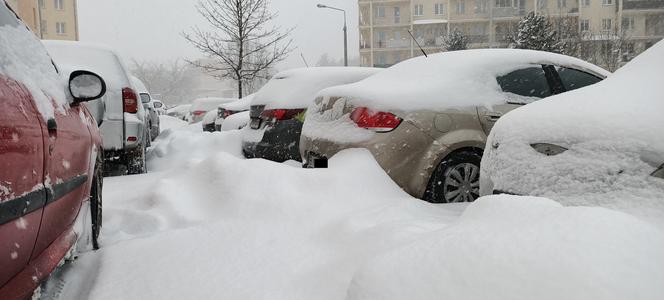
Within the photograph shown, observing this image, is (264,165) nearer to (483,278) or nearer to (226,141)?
(483,278)

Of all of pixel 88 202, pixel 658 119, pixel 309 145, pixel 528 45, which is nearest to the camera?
pixel 658 119

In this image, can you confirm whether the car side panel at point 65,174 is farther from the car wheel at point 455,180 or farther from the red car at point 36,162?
the car wheel at point 455,180

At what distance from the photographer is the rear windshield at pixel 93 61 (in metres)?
5.93

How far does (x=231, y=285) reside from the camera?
103 inches

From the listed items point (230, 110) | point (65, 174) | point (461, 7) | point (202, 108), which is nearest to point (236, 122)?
point (230, 110)

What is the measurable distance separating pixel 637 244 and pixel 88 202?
2.76 metres

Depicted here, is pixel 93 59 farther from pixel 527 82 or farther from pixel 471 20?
pixel 471 20

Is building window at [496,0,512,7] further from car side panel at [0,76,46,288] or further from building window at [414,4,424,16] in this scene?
car side panel at [0,76,46,288]

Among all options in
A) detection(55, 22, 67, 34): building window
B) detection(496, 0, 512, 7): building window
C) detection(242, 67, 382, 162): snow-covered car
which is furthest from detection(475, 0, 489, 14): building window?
detection(242, 67, 382, 162): snow-covered car

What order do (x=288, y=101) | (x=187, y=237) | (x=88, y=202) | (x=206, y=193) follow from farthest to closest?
(x=288, y=101) → (x=206, y=193) → (x=187, y=237) → (x=88, y=202)

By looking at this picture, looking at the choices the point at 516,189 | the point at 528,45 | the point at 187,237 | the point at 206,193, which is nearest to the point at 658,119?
the point at 516,189

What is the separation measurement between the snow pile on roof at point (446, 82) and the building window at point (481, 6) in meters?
52.8

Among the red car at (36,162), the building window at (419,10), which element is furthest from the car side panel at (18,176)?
the building window at (419,10)

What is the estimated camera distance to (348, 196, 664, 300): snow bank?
155cm
